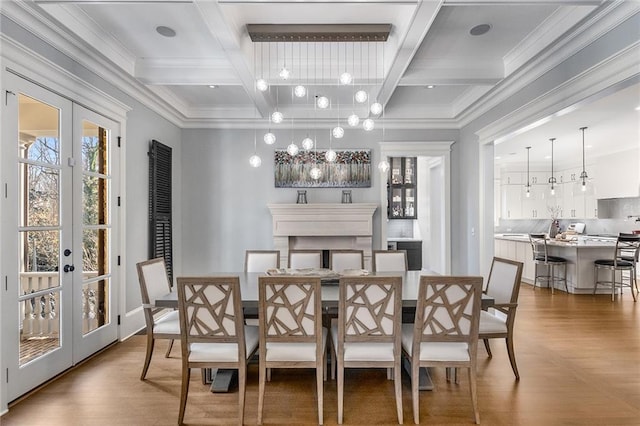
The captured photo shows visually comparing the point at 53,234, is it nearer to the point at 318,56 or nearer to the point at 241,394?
the point at 241,394

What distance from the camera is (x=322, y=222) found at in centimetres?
530

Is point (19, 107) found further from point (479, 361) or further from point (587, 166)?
point (587, 166)

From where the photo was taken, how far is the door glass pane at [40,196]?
8.68 feet

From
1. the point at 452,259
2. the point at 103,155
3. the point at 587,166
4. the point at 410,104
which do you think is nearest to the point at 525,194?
the point at 587,166

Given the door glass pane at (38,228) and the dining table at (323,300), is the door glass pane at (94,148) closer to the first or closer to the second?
the door glass pane at (38,228)

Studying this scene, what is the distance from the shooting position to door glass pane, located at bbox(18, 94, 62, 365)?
2600mm

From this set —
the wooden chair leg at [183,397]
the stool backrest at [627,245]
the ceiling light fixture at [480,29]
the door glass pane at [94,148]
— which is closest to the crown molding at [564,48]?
the ceiling light fixture at [480,29]

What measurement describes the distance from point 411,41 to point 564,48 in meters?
1.34

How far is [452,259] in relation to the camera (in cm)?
556

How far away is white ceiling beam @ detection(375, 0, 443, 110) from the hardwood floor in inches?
107

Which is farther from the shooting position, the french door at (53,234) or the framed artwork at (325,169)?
the framed artwork at (325,169)

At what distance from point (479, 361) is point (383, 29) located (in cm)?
306

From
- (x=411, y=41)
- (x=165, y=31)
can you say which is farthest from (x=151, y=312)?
(x=411, y=41)

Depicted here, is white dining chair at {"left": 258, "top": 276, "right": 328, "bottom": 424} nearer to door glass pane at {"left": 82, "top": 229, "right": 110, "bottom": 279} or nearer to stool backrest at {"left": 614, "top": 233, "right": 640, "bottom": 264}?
door glass pane at {"left": 82, "top": 229, "right": 110, "bottom": 279}
